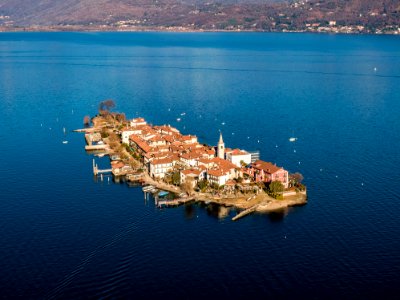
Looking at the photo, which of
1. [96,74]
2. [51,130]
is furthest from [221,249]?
[96,74]

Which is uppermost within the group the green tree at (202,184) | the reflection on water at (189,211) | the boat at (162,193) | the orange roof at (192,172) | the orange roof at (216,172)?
the orange roof at (216,172)

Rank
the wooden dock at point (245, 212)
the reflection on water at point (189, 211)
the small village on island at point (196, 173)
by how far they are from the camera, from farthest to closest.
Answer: the small village on island at point (196, 173)
the reflection on water at point (189, 211)
the wooden dock at point (245, 212)

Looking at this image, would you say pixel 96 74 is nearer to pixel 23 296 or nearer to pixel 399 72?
pixel 399 72

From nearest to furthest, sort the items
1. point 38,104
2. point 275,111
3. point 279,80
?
point 275,111
point 38,104
point 279,80

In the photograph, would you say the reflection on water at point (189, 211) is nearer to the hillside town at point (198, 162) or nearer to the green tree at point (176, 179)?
the hillside town at point (198, 162)

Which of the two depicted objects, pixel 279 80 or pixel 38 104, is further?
pixel 279 80

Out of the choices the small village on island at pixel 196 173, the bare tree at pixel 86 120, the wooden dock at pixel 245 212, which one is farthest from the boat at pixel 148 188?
the bare tree at pixel 86 120

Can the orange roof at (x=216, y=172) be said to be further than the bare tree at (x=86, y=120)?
No
